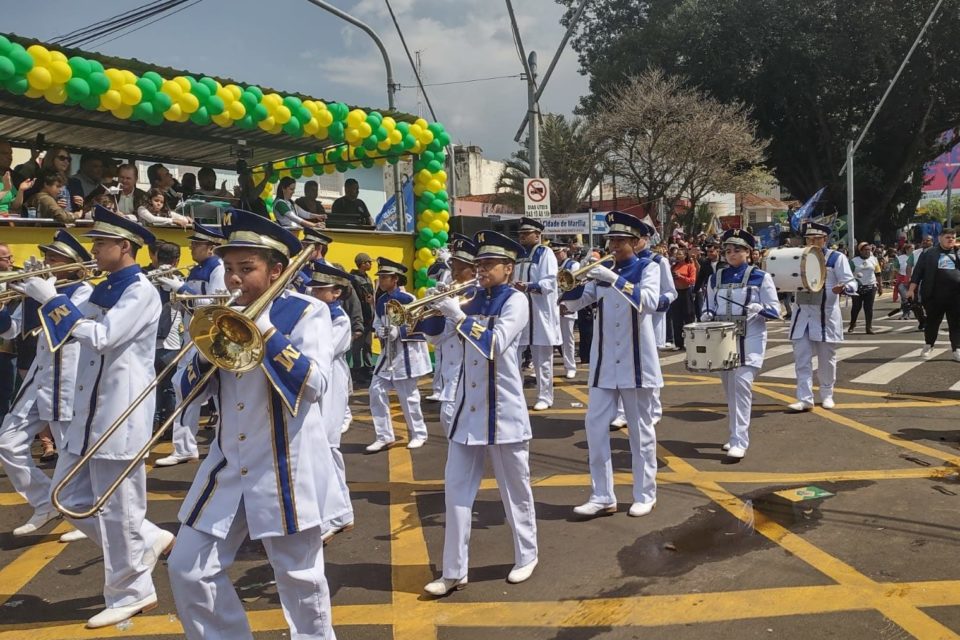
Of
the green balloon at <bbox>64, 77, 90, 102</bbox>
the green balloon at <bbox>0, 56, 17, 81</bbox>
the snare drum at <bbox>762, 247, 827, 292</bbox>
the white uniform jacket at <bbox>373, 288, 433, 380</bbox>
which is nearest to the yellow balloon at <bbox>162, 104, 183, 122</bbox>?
the green balloon at <bbox>64, 77, 90, 102</bbox>

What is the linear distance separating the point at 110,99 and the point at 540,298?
18.3 ft

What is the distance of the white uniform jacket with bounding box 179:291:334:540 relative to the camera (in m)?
3.18

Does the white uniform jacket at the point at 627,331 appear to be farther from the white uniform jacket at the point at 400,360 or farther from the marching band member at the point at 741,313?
the white uniform jacket at the point at 400,360

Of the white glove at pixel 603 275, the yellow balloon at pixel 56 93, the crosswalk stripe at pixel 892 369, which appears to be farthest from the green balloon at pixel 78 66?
the crosswalk stripe at pixel 892 369

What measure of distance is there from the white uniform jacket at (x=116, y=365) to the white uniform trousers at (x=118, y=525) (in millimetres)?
125

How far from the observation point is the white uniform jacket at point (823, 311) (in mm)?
9289

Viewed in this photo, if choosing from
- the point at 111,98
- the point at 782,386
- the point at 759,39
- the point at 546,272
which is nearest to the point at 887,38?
the point at 759,39

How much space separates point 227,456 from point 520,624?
5.99 feet

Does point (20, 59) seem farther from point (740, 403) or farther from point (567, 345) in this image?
point (740, 403)

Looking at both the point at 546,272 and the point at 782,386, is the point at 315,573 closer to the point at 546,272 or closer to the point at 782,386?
the point at 546,272

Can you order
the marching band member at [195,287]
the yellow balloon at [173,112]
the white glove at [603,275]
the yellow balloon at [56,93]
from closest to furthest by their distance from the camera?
1. the white glove at [603,275]
2. the marching band member at [195,287]
3. the yellow balloon at [56,93]
4. the yellow balloon at [173,112]

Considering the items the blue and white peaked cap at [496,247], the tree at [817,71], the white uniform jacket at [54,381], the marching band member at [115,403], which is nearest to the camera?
the marching band member at [115,403]

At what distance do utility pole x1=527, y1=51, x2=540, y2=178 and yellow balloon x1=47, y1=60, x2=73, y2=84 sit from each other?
8.44 m

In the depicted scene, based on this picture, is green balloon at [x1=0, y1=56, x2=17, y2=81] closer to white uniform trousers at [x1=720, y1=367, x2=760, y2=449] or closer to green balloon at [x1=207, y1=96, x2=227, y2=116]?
green balloon at [x1=207, y1=96, x2=227, y2=116]
